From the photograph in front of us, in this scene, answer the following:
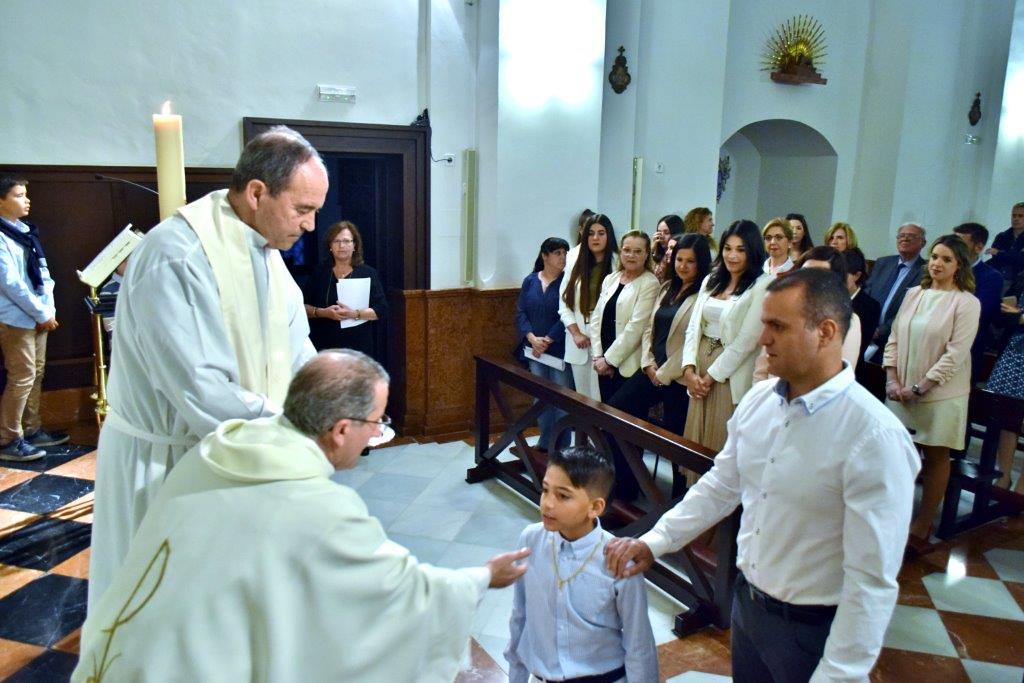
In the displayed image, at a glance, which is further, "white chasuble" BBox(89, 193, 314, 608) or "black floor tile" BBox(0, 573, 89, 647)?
"black floor tile" BBox(0, 573, 89, 647)

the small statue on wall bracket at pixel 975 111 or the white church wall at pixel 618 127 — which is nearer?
the white church wall at pixel 618 127

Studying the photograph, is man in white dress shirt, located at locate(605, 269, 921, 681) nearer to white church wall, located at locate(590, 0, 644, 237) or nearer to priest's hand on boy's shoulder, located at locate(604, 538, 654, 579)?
priest's hand on boy's shoulder, located at locate(604, 538, 654, 579)

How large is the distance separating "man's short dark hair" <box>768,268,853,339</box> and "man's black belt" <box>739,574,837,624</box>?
60 cm

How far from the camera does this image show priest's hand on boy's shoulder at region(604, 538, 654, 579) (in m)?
2.02

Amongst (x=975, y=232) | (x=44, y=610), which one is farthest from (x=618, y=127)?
(x=44, y=610)

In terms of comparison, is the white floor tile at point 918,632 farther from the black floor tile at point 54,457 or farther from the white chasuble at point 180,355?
the black floor tile at point 54,457

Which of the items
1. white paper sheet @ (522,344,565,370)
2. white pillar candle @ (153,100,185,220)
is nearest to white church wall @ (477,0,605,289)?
white paper sheet @ (522,344,565,370)

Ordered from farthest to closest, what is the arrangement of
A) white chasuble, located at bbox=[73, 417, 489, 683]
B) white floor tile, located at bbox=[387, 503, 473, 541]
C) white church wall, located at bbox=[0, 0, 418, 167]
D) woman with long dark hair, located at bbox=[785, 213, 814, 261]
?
woman with long dark hair, located at bbox=[785, 213, 814, 261] → white church wall, located at bbox=[0, 0, 418, 167] → white floor tile, located at bbox=[387, 503, 473, 541] → white chasuble, located at bbox=[73, 417, 489, 683]

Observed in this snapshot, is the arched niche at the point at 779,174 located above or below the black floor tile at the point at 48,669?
above

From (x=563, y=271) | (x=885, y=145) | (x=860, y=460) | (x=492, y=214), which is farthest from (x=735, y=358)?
(x=885, y=145)

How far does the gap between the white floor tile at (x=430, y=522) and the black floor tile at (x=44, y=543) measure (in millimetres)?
1530

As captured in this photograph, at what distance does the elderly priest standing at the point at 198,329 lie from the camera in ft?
6.43

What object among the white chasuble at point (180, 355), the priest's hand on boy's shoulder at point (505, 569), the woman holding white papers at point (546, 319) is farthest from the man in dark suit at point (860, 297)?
the white chasuble at point (180, 355)

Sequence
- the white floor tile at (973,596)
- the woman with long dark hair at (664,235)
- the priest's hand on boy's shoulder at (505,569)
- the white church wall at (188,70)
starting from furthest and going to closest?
the woman with long dark hair at (664,235)
the white church wall at (188,70)
the white floor tile at (973,596)
the priest's hand on boy's shoulder at (505,569)
